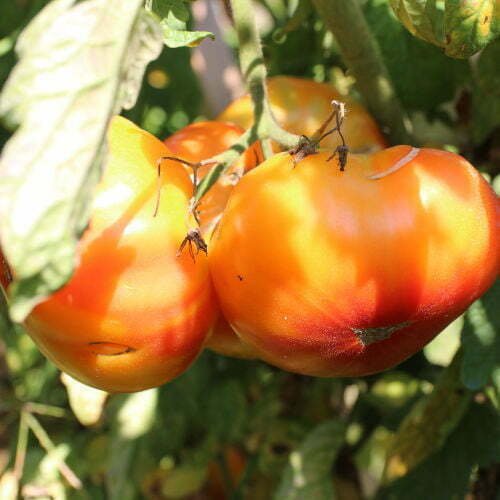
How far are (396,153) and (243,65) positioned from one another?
0.18 metres

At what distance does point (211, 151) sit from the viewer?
2.54 feet

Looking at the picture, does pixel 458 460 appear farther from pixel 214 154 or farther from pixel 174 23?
pixel 174 23

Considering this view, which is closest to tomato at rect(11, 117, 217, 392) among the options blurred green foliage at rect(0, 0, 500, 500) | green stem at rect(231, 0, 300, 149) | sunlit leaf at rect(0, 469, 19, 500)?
green stem at rect(231, 0, 300, 149)

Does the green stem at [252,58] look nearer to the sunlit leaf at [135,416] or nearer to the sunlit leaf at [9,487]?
the sunlit leaf at [135,416]

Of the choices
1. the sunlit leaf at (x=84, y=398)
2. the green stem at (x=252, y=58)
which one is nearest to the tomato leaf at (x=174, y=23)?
the green stem at (x=252, y=58)

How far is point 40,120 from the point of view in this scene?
20.3 inches

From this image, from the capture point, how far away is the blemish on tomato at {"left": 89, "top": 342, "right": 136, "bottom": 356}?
0.64 metres

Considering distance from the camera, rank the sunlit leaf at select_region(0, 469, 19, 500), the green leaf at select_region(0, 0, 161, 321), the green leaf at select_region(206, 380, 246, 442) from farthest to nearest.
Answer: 1. the green leaf at select_region(206, 380, 246, 442)
2. the sunlit leaf at select_region(0, 469, 19, 500)
3. the green leaf at select_region(0, 0, 161, 321)

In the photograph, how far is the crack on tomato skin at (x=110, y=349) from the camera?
2.11 ft

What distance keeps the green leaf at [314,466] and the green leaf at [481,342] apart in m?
0.33

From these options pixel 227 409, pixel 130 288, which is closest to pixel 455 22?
pixel 130 288

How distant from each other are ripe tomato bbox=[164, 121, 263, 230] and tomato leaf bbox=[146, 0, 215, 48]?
0.34ft

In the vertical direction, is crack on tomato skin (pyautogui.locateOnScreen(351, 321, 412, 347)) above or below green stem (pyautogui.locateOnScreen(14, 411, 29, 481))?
above

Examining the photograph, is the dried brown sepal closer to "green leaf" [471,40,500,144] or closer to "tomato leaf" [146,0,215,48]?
"tomato leaf" [146,0,215,48]
